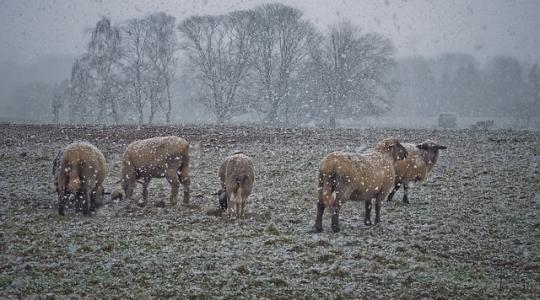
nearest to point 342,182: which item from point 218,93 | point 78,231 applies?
point 78,231

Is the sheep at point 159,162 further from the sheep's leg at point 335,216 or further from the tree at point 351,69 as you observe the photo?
the tree at point 351,69

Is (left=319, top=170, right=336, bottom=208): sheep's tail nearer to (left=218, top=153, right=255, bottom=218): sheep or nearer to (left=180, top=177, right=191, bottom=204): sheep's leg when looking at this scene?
(left=218, top=153, right=255, bottom=218): sheep

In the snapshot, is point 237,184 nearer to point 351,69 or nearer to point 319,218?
point 319,218

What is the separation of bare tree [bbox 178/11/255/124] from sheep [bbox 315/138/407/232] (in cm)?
3820

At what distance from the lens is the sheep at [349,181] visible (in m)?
11.4

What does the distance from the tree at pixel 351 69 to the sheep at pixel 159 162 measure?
1410 inches

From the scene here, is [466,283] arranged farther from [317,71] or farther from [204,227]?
[317,71]

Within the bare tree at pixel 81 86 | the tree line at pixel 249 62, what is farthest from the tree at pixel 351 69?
the bare tree at pixel 81 86

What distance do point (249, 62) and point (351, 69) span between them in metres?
10.5

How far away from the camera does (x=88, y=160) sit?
43.3ft

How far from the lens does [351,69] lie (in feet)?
169

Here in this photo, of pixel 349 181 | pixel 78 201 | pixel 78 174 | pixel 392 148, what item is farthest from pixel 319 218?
pixel 78 201

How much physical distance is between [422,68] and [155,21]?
59876mm

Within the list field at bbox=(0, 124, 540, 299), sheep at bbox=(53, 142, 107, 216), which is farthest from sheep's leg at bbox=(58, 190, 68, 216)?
field at bbox=(0, 124, 540, 299)
